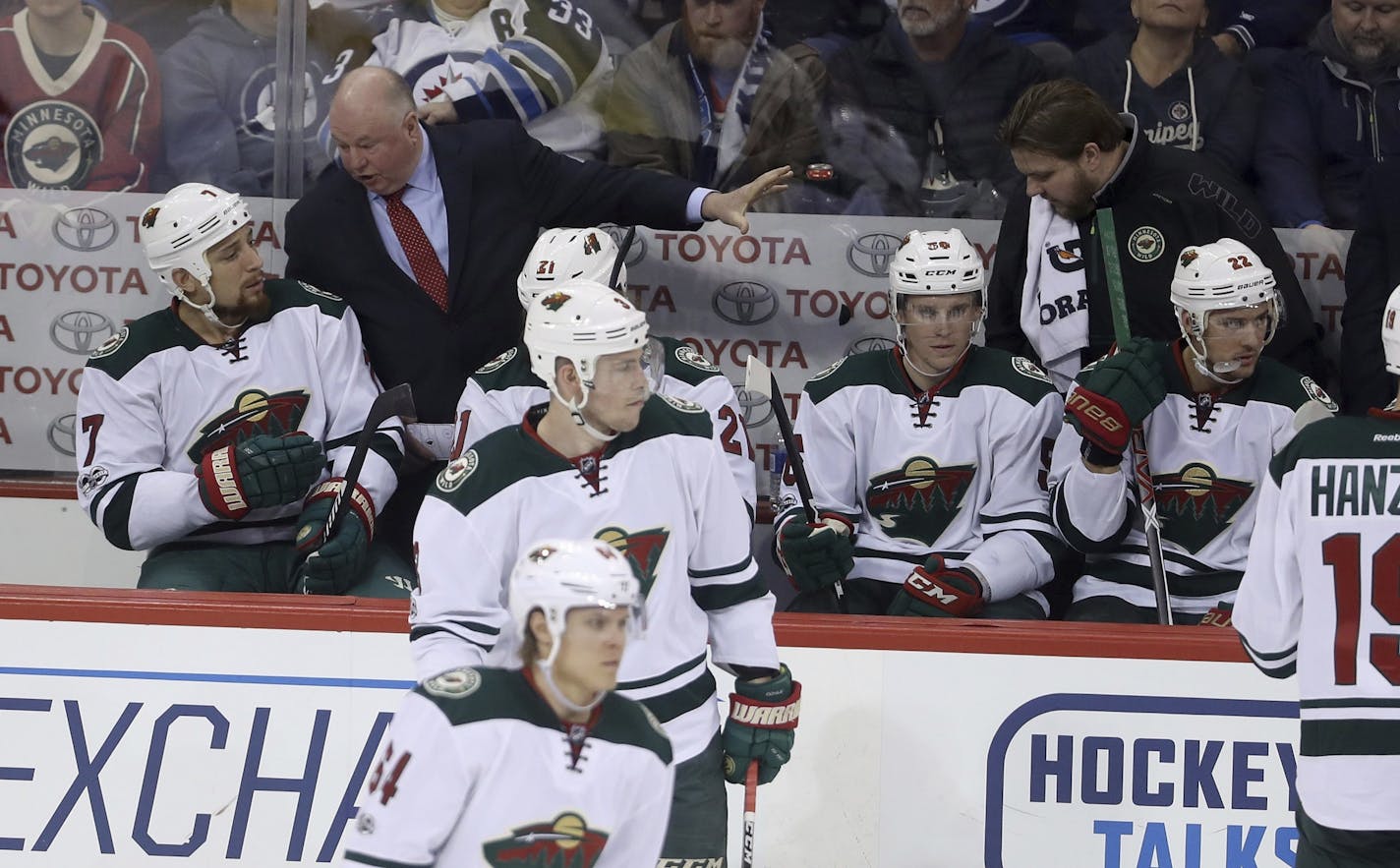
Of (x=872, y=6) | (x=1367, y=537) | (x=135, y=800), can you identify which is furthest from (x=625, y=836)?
(x=872, y=6)

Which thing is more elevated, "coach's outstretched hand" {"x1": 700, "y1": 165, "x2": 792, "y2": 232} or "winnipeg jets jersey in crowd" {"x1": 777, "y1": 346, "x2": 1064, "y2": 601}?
"coach's outstretched hand" {"x1": 700, "y1": 165, "x2": 792, "y2": 232}

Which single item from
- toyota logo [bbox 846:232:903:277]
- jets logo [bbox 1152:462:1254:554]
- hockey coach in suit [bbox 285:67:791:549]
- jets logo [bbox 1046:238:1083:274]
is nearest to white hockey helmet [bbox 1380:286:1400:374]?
jets logo [bbox 1152:462:1254:554]

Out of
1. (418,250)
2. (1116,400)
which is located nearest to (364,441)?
(418,250)

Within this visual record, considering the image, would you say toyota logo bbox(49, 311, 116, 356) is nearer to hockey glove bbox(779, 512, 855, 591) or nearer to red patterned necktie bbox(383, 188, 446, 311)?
red patterned necktie bbox(383, 188, 446, 311)

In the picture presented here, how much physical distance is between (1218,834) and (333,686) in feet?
5.85

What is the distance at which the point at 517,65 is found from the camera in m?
4.94

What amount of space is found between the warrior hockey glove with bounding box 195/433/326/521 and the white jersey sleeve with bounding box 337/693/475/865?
178 cm

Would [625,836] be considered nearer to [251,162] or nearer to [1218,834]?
[1218,834]

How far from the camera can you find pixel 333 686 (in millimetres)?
3623

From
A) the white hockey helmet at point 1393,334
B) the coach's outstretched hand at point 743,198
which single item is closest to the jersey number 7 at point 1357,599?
the white hockey helmet at point 1393,334

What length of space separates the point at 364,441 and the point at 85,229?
4.76 ft

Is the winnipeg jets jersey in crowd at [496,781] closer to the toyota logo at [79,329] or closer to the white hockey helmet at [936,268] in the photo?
the white hockey helmet at [936,268]

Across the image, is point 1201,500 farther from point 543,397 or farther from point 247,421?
point 247,421

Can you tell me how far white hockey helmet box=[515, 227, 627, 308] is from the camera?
415cm
